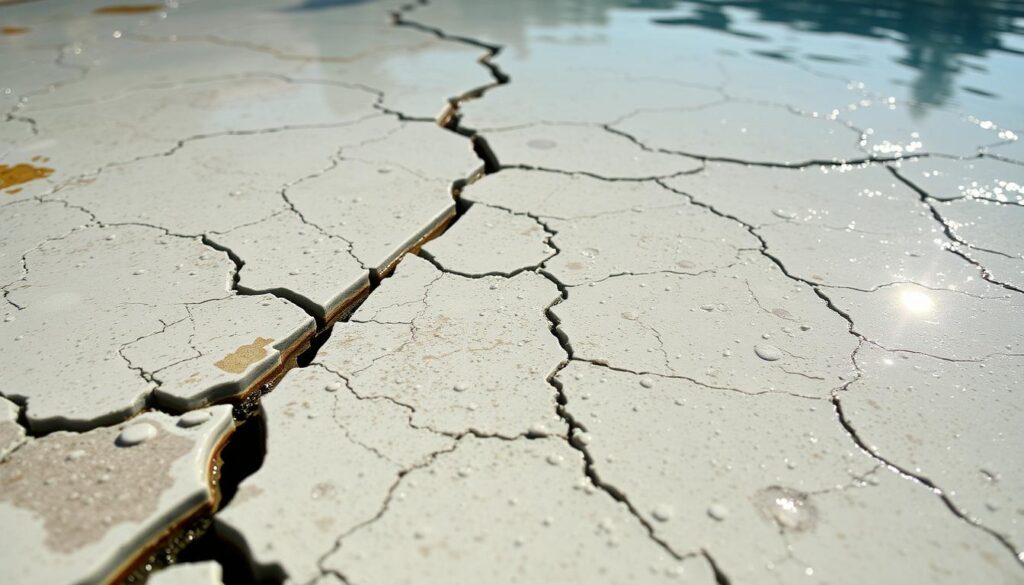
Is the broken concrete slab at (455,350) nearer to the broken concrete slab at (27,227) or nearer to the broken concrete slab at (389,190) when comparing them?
the broken concrete slab at (389,190)

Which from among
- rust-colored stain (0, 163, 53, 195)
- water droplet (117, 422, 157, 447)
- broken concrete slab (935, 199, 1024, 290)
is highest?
water droplet (117, 422, 157, 447)

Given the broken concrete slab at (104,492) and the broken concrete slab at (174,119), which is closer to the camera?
the broken concrete slab at (104,492)

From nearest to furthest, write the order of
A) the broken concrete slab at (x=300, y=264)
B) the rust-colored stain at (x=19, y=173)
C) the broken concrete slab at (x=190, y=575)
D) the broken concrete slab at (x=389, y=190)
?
the broken concrete slab at (x=190, y=575), the broken concrete slab at (x=300, y=264), the broken concrete slab at (x=389, y=190), the rust-colored stain at (x=19, y=173)

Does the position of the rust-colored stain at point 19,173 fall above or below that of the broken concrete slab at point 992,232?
above

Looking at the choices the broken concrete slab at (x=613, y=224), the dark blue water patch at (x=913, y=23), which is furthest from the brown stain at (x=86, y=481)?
the dark blue water patch at (x=913, y=23)

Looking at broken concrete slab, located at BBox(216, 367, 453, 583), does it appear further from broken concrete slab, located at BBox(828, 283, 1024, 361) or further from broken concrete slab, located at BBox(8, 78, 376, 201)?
broken concrete slab, located at BBox(8, 78, 376, 201)

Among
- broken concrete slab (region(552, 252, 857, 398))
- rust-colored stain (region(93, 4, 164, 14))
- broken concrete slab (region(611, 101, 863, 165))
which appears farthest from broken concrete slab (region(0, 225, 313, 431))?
rust-colored stain (region(93, 4, 164, 14))

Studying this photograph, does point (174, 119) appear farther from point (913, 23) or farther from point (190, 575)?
point (913, 23)
